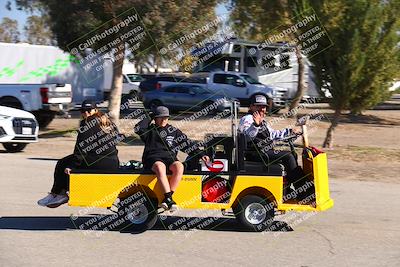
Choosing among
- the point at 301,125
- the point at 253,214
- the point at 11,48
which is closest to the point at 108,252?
the point at 253,214

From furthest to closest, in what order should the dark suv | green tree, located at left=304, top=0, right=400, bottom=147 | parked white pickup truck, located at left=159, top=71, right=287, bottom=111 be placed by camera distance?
the dark suv → parked white pickup truck, located at left=159, top=71, right=287, bottom=111 → green tree, located at left=304, top=0, right=400, bottom=147

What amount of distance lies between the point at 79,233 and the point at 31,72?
22603mm

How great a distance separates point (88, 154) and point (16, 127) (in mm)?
9391

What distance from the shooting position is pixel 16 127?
17.4 metres

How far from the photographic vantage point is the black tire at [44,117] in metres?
23.8

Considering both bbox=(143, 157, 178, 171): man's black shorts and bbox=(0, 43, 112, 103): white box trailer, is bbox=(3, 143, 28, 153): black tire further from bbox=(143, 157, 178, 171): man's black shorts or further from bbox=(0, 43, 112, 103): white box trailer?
bbox=(143, 157, 178, 171): man's black shorts

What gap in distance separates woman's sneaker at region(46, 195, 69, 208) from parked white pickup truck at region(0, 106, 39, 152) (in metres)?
9.05

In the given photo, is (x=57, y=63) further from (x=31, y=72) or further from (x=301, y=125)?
(x=301, y=125)

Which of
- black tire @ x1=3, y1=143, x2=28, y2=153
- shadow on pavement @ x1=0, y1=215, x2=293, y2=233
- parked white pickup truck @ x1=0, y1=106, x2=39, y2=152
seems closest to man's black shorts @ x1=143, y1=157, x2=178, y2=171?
shadow on pavement @ x1=0, y1=215, x2=293, y2=233

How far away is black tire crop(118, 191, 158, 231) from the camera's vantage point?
27.9 ft

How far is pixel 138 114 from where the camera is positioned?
1233 inches

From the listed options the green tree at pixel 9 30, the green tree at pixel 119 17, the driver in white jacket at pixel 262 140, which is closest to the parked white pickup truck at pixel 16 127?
the green tree at pixel 119 17

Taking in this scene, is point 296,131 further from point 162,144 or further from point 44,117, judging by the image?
point 44,117

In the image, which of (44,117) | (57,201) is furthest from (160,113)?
(44,117)
